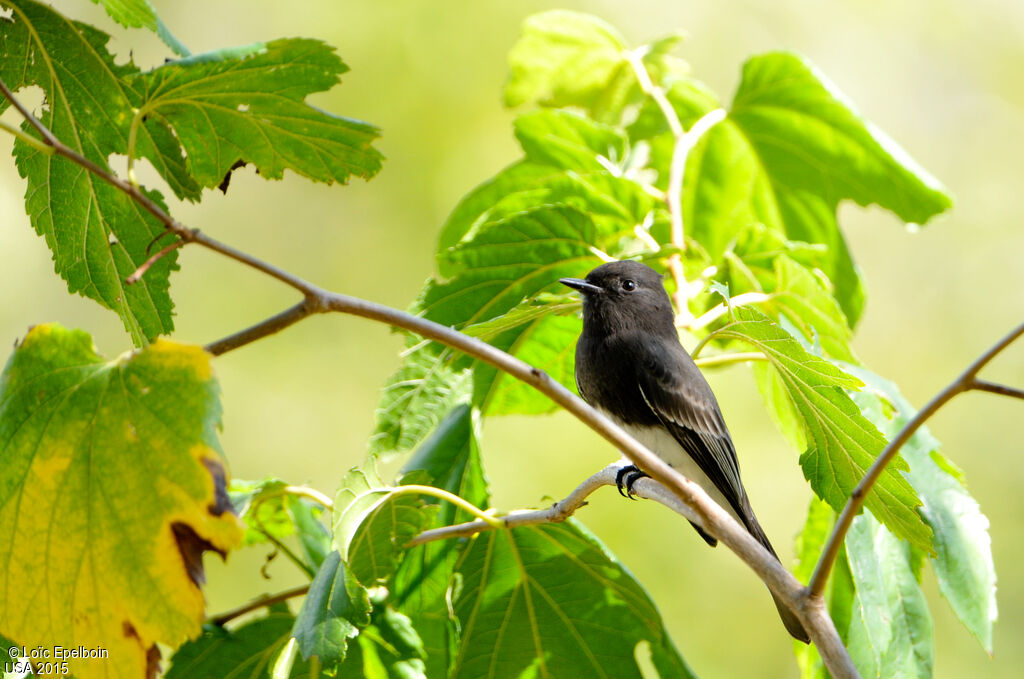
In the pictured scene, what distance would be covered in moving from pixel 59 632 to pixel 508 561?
1.16 meters

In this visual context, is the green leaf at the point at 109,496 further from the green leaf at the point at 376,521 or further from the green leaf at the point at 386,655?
the green leaf at the point at 386,655

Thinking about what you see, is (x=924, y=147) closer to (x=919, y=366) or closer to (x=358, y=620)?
(x=919, y=366)

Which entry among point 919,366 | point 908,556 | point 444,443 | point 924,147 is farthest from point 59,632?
point 924,147

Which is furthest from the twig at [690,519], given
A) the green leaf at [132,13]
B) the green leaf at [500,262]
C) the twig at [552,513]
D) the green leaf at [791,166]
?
the green leaf at [791,166]

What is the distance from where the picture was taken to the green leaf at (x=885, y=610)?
75.4 inches

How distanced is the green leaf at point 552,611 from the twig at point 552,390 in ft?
2.85

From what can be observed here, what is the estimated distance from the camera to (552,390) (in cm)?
125

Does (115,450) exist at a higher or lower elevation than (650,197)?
lower

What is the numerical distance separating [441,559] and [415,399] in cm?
39

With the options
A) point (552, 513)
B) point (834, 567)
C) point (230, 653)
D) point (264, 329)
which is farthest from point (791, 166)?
point (264, 329)

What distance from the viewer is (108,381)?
1339 mm

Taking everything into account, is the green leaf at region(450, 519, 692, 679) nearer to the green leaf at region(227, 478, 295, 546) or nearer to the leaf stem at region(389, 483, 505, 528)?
the leaf stem at region(389, 483, 505, 528)

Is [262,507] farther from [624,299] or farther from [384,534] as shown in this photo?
[624,299]

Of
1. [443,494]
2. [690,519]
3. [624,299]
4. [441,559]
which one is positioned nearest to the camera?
[690,519]
